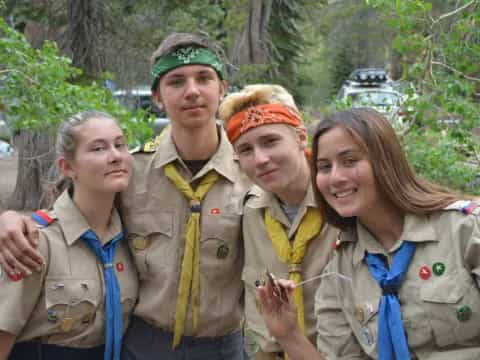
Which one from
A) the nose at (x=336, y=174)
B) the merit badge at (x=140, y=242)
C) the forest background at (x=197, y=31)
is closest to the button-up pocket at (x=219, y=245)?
the merit badge at (x=140, y=242)

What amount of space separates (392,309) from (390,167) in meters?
0.53

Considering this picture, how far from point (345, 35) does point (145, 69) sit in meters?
17.9

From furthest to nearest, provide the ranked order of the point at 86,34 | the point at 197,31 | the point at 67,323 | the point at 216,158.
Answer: the point at 86,34, the point at 197,31, the point at 216,158, the point at 67,323

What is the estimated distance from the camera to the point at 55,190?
11.1ft

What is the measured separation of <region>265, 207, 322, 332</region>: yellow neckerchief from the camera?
2.74 m

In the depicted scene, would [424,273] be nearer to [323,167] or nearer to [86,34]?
[323,167]

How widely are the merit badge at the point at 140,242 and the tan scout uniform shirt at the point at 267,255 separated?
0.52 m

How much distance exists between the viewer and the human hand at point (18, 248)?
267cm

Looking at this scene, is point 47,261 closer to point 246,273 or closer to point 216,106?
point 246,273

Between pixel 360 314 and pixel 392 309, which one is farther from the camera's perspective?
pixel 360 314

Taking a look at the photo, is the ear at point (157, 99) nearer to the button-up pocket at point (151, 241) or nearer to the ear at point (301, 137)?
the button-up pocket at point (151, 241)

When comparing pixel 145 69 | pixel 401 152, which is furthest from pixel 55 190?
pixel 145 69

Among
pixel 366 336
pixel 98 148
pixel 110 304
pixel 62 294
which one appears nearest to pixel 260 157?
pixel 98 148

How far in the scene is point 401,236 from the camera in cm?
235
